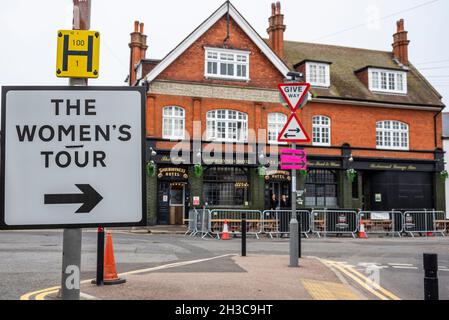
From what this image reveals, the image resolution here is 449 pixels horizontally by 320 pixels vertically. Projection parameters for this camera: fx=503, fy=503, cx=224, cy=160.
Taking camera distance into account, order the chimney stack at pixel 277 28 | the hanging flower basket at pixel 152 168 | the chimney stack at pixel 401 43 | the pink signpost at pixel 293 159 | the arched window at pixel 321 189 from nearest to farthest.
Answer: the pink signpost at pixel 293 159 < the hanging flower basket at pixel 152 168 < the arched window at pixel 321 189 < the chimney stack at pixel 277 28 < the chimney stack at pixel 401 43

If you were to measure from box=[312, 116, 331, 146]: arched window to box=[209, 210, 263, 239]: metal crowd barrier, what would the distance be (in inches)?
377

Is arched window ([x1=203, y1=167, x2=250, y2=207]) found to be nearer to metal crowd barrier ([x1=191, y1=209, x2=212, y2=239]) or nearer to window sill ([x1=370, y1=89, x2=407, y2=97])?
metal crowd barrier ([x1=191, y1=209, x2=212, y2=239])

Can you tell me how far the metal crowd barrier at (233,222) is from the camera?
20866mm

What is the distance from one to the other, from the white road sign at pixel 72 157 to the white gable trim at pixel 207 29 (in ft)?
80.4

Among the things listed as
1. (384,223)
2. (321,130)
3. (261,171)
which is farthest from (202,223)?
(321,130)

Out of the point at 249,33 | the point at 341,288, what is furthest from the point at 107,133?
the point at 249,33

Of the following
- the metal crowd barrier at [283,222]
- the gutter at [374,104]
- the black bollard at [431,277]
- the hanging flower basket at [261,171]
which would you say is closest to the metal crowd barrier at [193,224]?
the metal crowd barrier at [283,222]

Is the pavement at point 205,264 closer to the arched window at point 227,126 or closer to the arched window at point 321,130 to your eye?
the arched window at point 227,126

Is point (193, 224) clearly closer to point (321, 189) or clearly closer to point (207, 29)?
point (321, 189)

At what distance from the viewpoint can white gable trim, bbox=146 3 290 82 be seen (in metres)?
27.2

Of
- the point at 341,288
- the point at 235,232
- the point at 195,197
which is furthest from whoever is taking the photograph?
the point at 195,197
